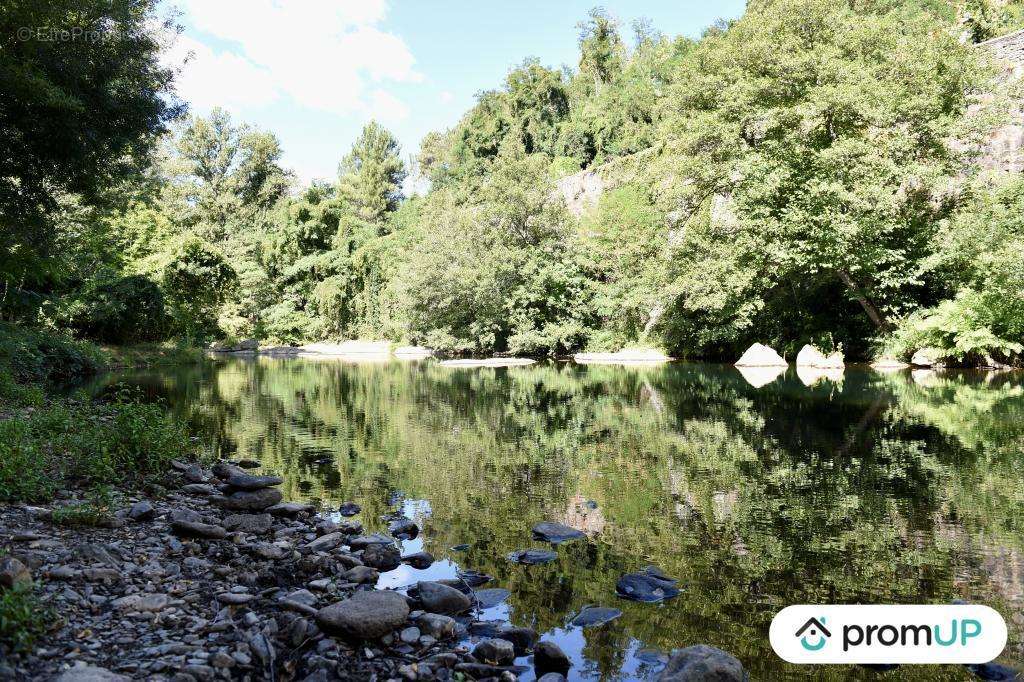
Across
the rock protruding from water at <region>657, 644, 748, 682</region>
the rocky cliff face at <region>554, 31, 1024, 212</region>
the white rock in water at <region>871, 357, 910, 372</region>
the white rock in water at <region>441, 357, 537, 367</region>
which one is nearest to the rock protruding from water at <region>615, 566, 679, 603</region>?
the rock protruding from water at <region>657, 644, 748, 682</region>

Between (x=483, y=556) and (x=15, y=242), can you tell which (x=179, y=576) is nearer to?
(x=483, y=556)

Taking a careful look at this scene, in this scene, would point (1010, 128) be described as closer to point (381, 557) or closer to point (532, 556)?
point (532, 556)

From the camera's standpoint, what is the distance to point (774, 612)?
5016mm

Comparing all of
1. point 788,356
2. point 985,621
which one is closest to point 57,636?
point 985,621

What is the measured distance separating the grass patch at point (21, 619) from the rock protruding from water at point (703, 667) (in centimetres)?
337

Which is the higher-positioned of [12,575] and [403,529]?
[12,575]

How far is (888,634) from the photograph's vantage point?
180 inches

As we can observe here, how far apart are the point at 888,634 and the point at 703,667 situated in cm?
164

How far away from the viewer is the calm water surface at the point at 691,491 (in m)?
5.16

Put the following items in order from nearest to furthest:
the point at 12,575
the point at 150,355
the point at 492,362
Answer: the point at 12,575
the point at 150,355
the point at 492,362

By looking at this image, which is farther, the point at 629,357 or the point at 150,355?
the point at 629,357

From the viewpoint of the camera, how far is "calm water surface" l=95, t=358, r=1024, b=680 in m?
5.16

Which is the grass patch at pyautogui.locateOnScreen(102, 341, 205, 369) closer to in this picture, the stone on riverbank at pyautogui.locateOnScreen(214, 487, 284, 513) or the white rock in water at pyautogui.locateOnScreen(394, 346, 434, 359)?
the white rock in water at pyautogui.locateOnScreen(394, 346, 434, 359)

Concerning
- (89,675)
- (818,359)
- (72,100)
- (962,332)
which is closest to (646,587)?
(89,675)
